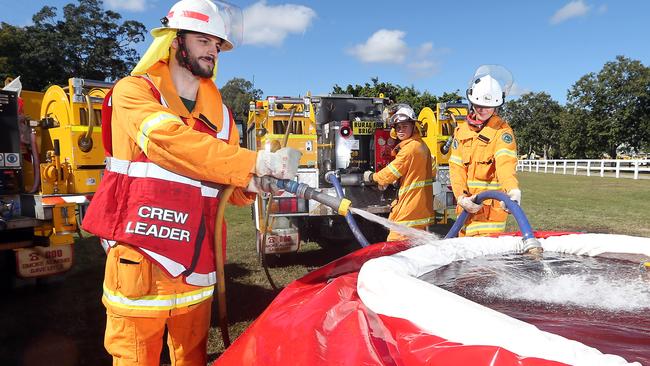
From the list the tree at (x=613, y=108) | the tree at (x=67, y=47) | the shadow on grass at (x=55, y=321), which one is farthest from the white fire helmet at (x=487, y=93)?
the tree at (x=613, y=108)

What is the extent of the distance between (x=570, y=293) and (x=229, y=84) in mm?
61791

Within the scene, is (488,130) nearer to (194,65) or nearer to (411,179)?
(411,179)

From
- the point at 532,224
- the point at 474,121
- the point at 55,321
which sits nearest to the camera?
the point at 474,121

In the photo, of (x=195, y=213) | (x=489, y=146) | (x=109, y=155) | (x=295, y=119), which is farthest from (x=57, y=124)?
(x=489, y=146)

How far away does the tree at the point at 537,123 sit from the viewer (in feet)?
172

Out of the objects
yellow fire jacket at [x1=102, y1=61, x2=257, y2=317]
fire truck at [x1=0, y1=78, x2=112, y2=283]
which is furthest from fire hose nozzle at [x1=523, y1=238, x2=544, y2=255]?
fire truck at [x1=0, y1=78, x2=112, y2=283]

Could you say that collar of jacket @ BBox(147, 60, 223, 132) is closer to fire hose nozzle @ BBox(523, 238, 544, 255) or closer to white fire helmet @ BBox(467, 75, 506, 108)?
fire hose nozzle @ BBox(523, 238, 544, 255)

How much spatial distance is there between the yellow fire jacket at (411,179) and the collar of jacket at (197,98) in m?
2.54

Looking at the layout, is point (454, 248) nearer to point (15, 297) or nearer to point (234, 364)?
point (234, 364)

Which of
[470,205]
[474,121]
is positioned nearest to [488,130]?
[474,121]

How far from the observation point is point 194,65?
2.01 m

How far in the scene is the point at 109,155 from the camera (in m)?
1.96

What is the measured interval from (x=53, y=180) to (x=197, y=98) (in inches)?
136

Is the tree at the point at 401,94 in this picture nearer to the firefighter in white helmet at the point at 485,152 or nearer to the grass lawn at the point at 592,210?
the grass lawn at the point at 592,210
